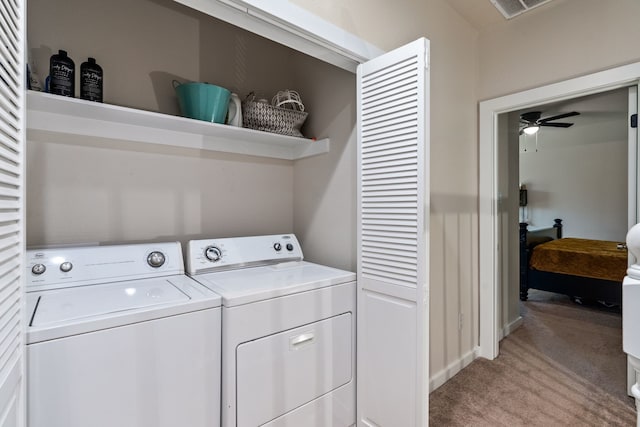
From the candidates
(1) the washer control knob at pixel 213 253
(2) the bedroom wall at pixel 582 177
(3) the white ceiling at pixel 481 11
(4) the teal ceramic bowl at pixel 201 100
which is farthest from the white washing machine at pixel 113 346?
(2) the bedroom wall at pixel 582 177

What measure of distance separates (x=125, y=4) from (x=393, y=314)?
2.11 metres

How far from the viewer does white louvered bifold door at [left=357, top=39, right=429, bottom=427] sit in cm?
143

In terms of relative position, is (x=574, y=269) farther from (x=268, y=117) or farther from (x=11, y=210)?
(x=11, y=210)

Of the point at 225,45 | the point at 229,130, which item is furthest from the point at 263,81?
the point at 229,130

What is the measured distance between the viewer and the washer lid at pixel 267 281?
1.34 m

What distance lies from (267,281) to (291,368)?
40 centimetres

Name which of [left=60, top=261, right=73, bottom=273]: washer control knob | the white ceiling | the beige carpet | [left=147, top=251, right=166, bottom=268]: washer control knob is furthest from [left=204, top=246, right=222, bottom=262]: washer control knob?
the white ceiling

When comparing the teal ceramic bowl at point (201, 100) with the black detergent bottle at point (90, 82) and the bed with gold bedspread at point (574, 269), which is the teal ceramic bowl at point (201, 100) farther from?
the bed with gold bedspread at point (574, 269)

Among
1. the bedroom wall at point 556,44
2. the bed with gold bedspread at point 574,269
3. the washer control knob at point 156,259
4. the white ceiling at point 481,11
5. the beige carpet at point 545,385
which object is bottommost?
the beige carpet at point 545,385

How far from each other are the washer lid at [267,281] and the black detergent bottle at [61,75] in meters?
1.00

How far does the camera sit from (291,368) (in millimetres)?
1456

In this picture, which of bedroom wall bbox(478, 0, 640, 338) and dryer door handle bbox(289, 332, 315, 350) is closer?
dryer door handle bbox(289, 332, 315, 350)

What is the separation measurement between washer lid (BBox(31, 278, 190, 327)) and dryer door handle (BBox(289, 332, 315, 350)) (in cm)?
51

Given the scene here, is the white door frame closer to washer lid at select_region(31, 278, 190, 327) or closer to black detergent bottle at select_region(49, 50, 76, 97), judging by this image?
washer lid at select_region(31, 278, 190, 327)
